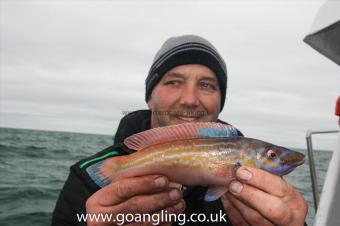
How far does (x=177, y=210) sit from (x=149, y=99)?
259cm

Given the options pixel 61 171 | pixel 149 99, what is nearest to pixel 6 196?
pixel 61 171

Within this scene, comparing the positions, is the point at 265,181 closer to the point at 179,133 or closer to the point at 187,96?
the point at 179,133

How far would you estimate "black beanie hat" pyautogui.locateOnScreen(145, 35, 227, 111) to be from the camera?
17.2ft

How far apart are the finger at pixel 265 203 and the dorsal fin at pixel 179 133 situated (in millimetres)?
628

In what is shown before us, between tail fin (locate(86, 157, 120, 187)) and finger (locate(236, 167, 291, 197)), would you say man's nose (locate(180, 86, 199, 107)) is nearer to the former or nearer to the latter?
tail fin (locate(86, 157, 120, 187))

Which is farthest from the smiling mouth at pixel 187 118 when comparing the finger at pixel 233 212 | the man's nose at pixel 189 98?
the finger at pixel 233 212

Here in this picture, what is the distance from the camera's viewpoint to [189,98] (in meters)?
4.84

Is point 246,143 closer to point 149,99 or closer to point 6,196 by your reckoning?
point 149,99

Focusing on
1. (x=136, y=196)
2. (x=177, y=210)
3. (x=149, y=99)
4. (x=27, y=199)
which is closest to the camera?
(x=136, y=196)

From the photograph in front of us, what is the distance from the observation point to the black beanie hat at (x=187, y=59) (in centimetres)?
523

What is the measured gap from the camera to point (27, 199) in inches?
535

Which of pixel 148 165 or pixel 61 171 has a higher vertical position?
pixel 148 165

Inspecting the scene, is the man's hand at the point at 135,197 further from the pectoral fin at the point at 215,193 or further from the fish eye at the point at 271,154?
the fish eye at the point at 271,154

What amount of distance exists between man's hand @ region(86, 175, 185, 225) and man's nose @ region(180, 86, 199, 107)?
1680 mm
